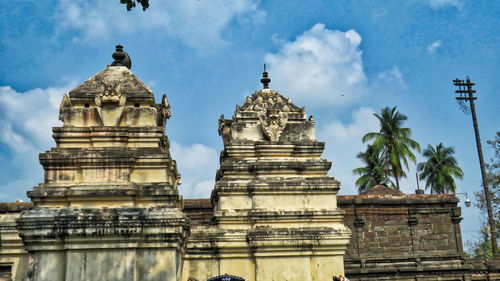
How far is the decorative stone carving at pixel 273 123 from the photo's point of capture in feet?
39.1

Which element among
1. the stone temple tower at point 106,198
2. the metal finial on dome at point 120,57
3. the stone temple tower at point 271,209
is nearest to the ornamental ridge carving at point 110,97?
the stone temple tower at point 106,198

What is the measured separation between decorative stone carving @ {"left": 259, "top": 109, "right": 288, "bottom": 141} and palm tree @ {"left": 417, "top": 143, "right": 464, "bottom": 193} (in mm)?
38756

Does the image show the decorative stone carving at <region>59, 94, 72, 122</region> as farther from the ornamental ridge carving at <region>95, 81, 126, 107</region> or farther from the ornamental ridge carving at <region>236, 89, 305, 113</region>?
the ornamental ridge carving at <region>236, 89, 305, 113</region>

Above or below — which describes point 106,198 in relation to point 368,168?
below

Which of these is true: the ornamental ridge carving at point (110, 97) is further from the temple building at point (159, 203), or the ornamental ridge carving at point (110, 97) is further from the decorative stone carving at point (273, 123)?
the decorative stone carving at point (273, 123)

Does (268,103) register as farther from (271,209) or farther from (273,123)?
(271,209)

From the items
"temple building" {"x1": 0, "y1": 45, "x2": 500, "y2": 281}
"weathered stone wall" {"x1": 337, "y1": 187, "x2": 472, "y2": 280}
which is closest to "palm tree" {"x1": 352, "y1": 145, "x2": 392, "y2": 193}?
"weathered stone wall" {"x1": 337, "y1": 187, "x2": 472, "y2": 280}

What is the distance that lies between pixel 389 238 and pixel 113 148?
15967 mm

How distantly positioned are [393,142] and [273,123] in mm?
33483

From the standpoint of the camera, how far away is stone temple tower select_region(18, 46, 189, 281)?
27.1ft

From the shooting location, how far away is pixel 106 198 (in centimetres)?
877

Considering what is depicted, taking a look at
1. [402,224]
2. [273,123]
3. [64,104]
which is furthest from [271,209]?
[402,224]

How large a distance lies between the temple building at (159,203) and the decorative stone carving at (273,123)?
0.08 ft

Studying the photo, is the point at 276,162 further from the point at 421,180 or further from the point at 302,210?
the point at 421,180
